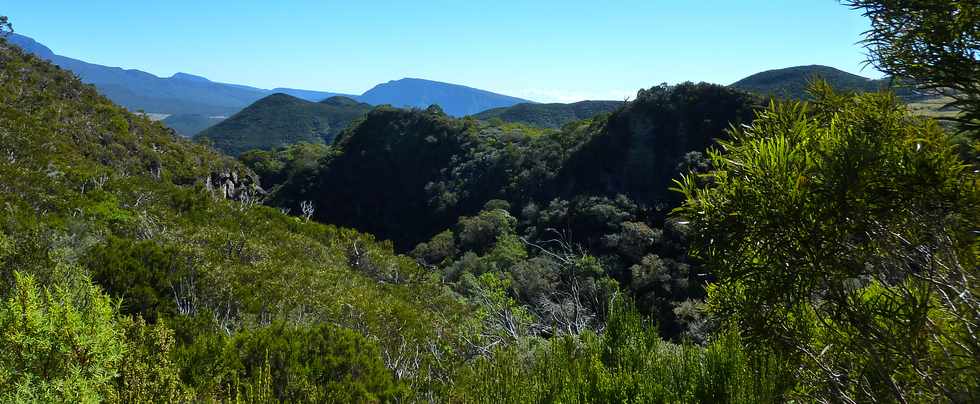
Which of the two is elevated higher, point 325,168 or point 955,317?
point 955,317

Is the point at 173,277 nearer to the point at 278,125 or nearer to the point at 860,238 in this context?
the point at 860,238

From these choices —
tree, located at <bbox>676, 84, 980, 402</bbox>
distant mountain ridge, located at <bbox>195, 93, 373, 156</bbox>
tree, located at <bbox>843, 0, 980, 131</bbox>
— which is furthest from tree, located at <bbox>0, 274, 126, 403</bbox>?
distant mountain ridge, located at <bbox>195, 93, 373, 156</bbox>

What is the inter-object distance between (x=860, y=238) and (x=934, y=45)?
2.61ft

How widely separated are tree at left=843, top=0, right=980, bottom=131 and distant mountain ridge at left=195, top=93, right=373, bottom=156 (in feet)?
359

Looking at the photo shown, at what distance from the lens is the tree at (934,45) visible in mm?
1890

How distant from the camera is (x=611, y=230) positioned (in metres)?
29.6

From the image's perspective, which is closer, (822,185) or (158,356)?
(822,185)

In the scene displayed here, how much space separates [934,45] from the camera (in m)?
2.01

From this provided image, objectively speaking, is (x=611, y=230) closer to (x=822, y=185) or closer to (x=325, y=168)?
(x=822, y=185)

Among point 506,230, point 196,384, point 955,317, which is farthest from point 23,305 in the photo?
point 506,230

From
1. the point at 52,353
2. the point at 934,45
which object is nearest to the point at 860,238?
the point at 934,45

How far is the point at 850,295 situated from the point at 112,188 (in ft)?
57.2

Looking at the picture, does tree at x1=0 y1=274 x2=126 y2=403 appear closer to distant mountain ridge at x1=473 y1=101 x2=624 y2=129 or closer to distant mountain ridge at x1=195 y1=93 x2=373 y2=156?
distant mountain ridge at x1=473 y1=101 x2=624 y2=129

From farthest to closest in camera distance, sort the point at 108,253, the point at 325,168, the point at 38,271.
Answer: the point at 325,168
the point at 108,253
the point at 38,271
